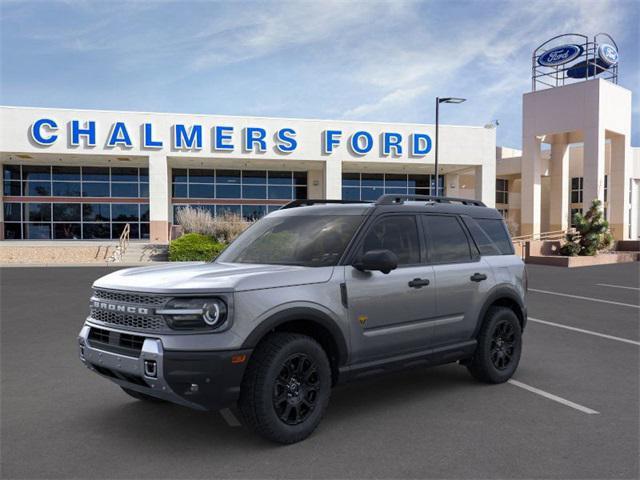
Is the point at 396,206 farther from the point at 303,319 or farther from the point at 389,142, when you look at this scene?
the point at 389,142

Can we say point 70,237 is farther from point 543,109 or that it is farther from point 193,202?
point 543,109

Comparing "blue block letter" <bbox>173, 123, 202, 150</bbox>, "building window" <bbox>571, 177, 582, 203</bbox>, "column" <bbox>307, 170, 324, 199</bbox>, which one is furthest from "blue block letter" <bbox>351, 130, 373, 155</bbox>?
"building window" <bbox>571, 177, 582, 203</bbox>

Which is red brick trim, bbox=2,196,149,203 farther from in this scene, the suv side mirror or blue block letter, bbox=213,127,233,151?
the suv side mirror

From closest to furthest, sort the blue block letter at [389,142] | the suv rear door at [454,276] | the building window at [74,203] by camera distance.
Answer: the suv rear door at [454,276], the blue block letter at [389,142], the building window at [74,203]

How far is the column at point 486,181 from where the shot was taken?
3638cm

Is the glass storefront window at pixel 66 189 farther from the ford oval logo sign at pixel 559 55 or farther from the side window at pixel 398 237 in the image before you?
the side window at pixel 398 237

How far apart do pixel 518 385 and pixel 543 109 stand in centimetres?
3476

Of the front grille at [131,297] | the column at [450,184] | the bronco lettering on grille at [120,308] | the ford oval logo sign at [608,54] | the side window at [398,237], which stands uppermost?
the ford oval logo sign at [608,54]

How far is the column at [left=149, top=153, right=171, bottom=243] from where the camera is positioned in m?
31.9

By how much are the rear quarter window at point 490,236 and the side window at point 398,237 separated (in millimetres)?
1003

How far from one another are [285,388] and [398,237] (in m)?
1.87

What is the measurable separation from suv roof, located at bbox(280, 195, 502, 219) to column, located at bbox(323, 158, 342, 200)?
2792 cm

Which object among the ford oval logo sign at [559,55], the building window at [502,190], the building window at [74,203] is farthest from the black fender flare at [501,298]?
the building window at [502,190]

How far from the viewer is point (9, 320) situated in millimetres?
9922
